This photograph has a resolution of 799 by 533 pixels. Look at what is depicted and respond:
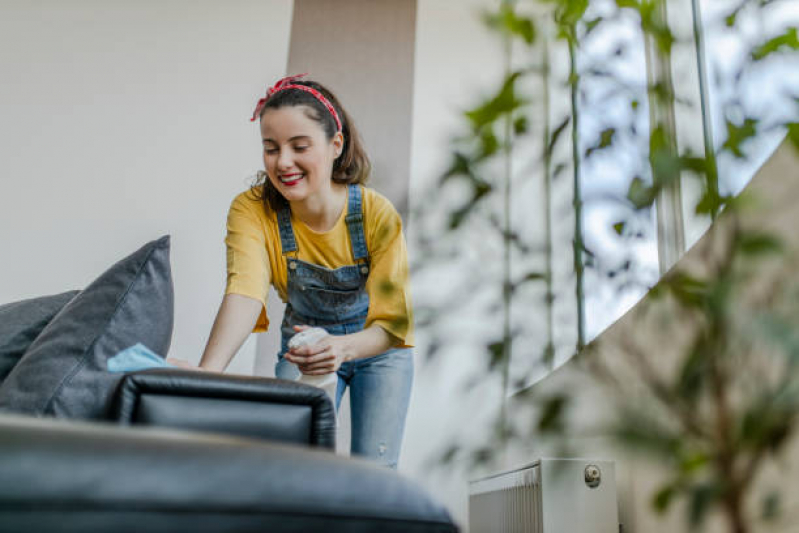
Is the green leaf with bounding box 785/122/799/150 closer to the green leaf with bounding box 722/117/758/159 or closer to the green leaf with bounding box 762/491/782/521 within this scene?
the green leaf with bounding box 722/117/758/159

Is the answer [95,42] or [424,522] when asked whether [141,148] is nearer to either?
[95,42]

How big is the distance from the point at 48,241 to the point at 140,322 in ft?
6.30

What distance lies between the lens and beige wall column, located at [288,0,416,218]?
10.4 feet

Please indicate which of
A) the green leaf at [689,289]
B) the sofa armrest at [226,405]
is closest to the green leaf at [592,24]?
the green leaf at [689,289]

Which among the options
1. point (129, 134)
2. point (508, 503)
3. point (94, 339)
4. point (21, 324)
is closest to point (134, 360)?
point (94, 339)

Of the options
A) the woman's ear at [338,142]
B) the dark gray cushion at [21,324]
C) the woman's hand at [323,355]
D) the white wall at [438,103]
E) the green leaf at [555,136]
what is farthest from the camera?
the white wall at [438,103]

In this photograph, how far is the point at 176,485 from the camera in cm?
45

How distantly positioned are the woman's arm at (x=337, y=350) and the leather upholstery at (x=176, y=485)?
1316 millimetres

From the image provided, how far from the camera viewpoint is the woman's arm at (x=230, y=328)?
73.7 inches

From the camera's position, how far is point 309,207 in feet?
7.07

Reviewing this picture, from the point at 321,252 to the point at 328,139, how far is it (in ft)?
1.19

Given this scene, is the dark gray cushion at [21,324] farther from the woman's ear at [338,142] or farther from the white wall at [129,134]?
the white wall at [129,134]

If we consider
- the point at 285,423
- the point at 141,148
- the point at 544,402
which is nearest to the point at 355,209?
the point at 285,423

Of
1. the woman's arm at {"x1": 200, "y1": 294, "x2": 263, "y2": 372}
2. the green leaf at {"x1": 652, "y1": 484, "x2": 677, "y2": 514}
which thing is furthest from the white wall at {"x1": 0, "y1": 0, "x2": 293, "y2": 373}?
the green leaf at {"x1": 652, "y1": 484, "x2": 677, "y2": 514}
